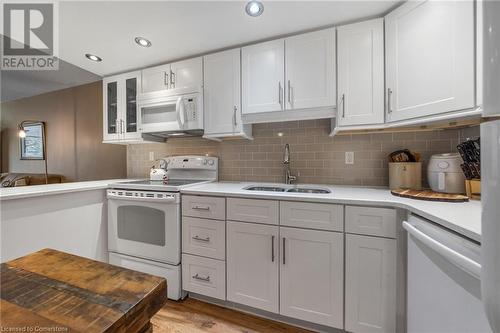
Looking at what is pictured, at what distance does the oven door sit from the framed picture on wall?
3.06m

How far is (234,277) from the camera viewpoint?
5.21 feet

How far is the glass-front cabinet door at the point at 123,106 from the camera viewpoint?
240cm

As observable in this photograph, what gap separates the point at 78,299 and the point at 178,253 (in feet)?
4.65

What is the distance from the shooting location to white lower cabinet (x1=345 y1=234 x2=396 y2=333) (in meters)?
1.24

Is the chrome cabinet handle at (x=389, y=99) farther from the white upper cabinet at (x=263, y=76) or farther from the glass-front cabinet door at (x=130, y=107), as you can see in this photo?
the glass-front cabinet door at (x=130, y=107)

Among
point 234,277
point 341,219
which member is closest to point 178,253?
point 234,277

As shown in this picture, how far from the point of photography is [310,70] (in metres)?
1.70

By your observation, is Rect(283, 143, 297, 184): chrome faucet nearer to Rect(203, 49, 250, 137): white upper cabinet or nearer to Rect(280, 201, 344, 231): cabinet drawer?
Rect(203, 49, 250, 137): white upper cabinet

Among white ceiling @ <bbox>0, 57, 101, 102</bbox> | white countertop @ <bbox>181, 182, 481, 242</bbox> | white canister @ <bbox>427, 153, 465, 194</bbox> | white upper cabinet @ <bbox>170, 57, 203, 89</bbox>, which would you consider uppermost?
white ceiling @ <bbox>0, 57, 101, 102</bbox>

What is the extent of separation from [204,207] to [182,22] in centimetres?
147

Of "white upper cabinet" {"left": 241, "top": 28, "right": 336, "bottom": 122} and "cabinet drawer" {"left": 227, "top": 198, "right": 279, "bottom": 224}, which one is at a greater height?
"white upper cabinet" {"left": 241, "top": 28, "right": 336, "bottom": 122}

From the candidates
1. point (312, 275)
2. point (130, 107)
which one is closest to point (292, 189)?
point (312, 275)

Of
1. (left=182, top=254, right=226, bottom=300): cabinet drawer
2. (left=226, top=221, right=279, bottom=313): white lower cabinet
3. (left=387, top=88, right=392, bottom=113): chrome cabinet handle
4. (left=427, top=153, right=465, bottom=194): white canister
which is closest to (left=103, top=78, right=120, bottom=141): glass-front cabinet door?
(left=182, top=254, right=226, bottom=300): cabinet drawer

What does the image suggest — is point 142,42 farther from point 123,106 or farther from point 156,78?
point 123,106
